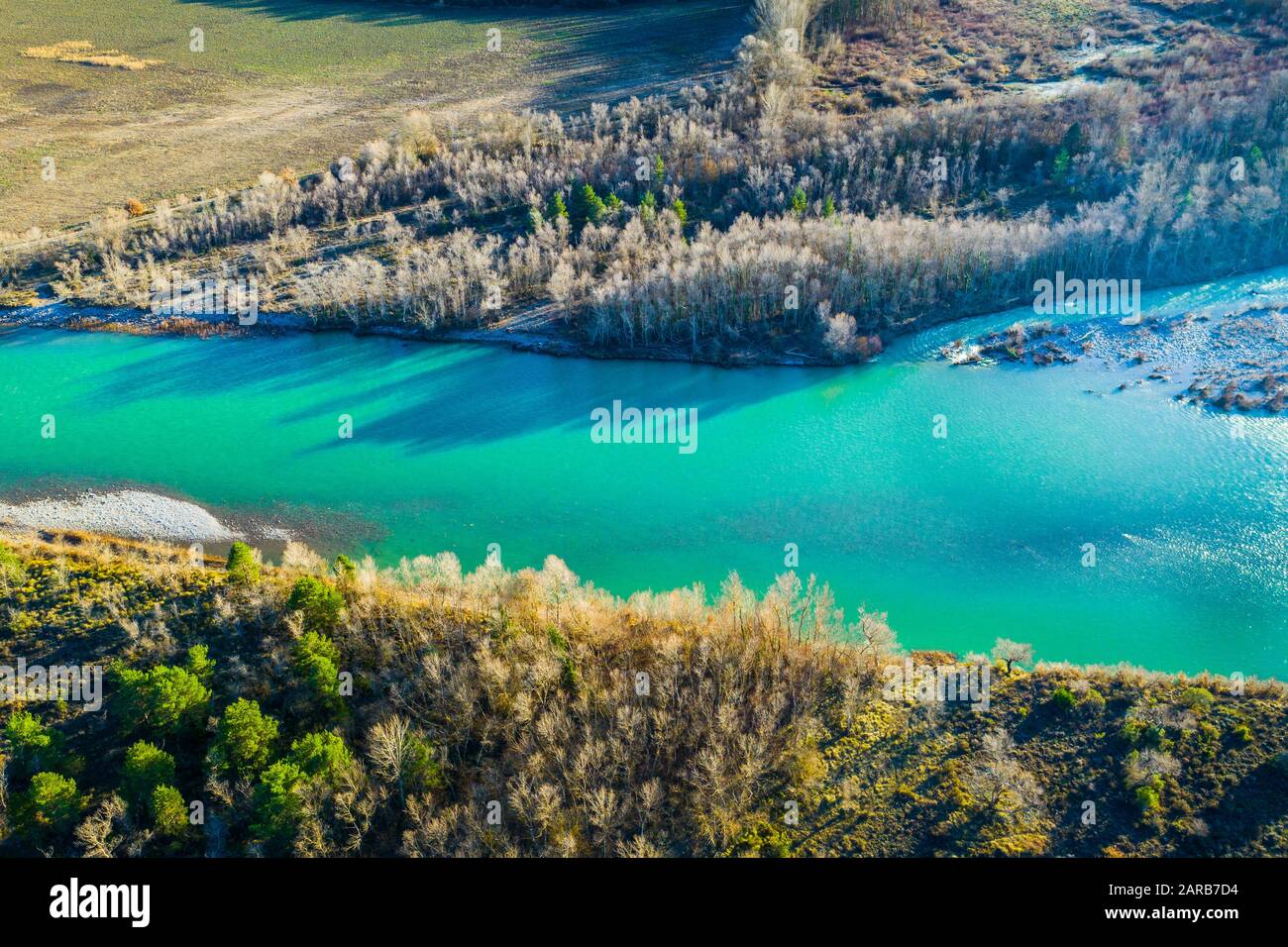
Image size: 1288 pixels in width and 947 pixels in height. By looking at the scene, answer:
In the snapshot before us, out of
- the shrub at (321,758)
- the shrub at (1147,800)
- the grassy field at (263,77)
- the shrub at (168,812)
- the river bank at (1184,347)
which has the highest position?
the grassy field at (263,77)

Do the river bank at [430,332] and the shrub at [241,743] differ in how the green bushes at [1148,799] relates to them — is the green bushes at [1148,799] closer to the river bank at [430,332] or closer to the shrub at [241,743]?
Answer: the shrub at [241,743]

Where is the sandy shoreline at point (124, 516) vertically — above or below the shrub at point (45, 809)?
above

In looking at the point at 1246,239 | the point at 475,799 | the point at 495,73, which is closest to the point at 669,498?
the point at 475,799

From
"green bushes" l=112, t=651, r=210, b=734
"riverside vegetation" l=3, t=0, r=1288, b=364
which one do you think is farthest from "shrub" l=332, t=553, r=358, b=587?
"riverside vegetation" l=3, t=0, r=1288, b=364

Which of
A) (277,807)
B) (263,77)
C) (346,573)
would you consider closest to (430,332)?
(346,573)

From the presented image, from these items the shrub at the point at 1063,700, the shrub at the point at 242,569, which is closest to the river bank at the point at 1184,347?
the shrub at the point at 1063,700

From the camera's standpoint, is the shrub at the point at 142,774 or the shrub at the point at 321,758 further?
the shrub at the point at 321,758

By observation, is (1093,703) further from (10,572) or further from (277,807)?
(10,572)

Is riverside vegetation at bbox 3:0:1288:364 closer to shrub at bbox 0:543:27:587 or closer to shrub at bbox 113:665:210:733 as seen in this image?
shrub at bbox 0:543:27:587
